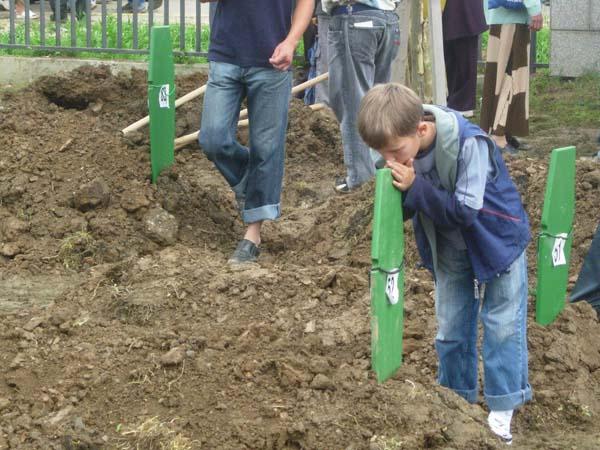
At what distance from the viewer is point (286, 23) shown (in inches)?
263

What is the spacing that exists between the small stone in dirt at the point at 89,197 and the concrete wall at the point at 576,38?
663 cm

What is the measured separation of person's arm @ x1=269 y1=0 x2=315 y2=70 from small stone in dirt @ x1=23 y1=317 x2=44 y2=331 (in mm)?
1923

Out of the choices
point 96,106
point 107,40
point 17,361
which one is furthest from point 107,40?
point 17,361

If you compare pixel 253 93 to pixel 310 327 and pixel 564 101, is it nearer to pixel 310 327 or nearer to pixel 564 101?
pixel 310 327

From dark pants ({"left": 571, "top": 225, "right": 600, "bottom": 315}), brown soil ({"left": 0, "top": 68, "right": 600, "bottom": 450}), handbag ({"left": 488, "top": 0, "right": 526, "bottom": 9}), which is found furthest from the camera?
handbag ({"left": 488, "top": 0, "right": 526, "bottom": 9})

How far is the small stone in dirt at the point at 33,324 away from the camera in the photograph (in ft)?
17.6

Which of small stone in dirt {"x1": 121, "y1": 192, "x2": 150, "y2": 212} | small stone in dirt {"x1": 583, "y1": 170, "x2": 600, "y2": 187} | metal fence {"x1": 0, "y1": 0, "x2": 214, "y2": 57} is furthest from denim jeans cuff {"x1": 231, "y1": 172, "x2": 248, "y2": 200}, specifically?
metal fence {"x1": 0, "y1": 0, "x2": 214, "y2": 57}

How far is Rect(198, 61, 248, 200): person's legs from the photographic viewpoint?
21.8 feet

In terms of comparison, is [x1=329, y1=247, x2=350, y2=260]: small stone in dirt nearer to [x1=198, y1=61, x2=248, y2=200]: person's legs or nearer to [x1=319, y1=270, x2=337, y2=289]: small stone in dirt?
[x1=198, y1=61, x2=248, y2=200]: person's legs

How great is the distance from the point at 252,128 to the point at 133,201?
121 centimetres

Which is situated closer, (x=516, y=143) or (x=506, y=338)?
(x=506, y=338)

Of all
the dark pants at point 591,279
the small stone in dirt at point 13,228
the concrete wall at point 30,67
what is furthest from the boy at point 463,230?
the concrete wall at point 30,67

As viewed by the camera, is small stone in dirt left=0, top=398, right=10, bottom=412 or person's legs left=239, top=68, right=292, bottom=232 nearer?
small stone in dirt left=0, top=398, right=10, bottom=412

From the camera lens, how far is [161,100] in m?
8.00
